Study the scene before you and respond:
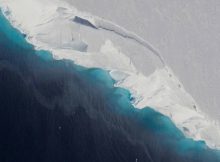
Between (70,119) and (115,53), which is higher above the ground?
(115,53)

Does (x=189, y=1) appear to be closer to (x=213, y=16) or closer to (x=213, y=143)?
(x=213, y=16)

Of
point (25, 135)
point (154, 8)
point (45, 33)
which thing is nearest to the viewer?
point (25, 135)

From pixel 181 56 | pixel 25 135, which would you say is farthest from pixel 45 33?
pixel 181 56

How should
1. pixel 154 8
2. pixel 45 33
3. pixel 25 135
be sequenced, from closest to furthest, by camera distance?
1. pixel 25 135
2. pixel 45 33
3. pixel 154 8
